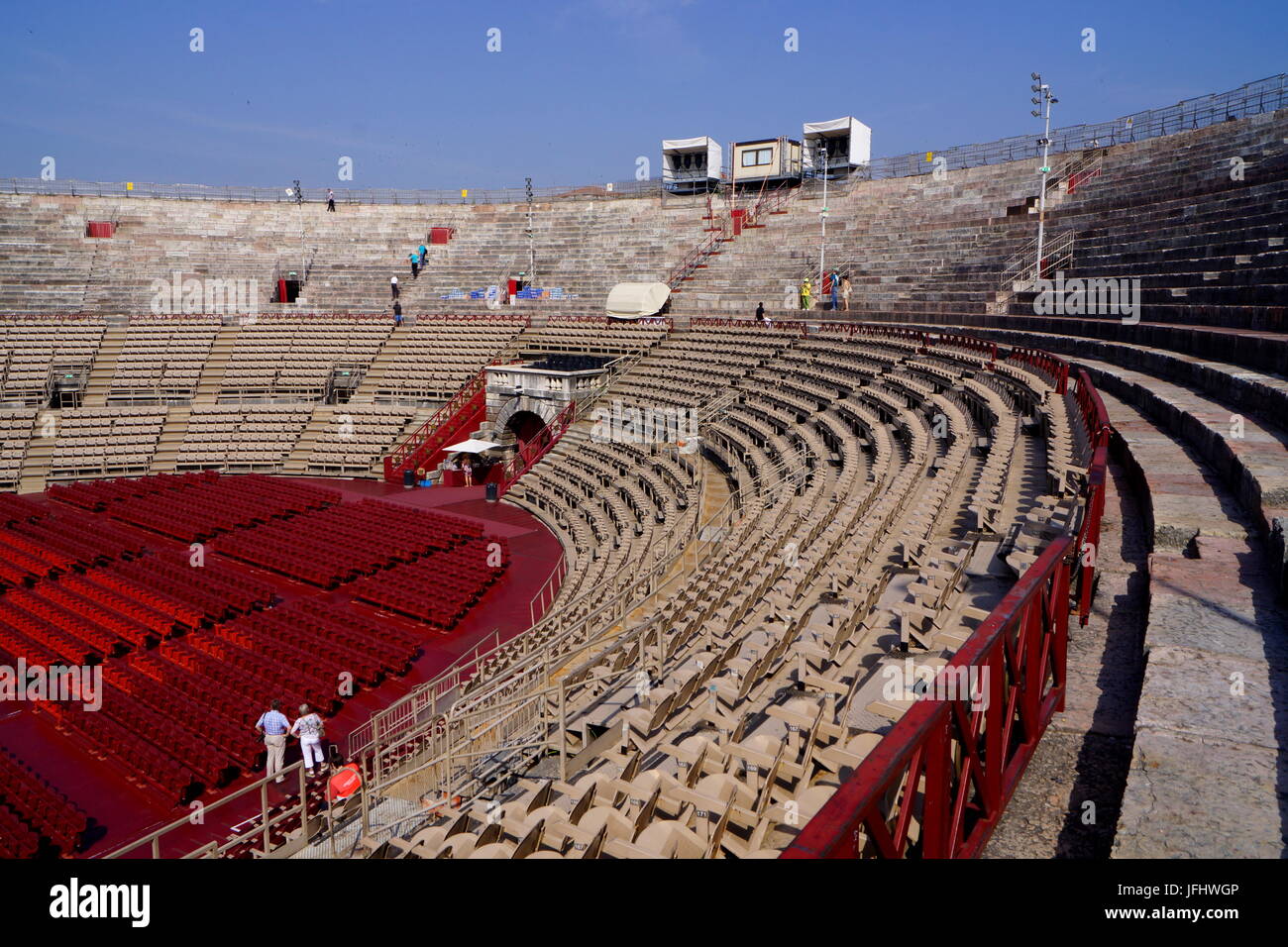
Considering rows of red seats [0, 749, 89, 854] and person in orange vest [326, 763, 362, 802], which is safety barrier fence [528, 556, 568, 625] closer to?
person in orange vest [326, 763, 362, 802]

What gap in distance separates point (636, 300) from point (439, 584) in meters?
19.8

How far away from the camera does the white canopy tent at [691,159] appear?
45438 mm

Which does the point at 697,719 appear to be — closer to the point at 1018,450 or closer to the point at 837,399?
the point at 1018,450

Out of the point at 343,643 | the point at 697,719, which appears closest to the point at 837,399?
the point at 343,643

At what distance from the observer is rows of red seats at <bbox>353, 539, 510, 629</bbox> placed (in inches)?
664

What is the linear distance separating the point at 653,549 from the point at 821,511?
378 centimetres

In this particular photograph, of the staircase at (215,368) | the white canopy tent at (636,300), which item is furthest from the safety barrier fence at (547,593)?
the staircase at (215,368)

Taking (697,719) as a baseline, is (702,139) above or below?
above

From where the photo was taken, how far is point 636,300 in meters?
34.8

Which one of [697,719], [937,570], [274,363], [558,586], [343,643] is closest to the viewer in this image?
[697,719]

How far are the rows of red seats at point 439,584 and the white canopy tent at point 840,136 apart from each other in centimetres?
3130

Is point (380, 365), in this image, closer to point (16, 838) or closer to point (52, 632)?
point (52, 632)

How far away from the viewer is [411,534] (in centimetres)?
2134
